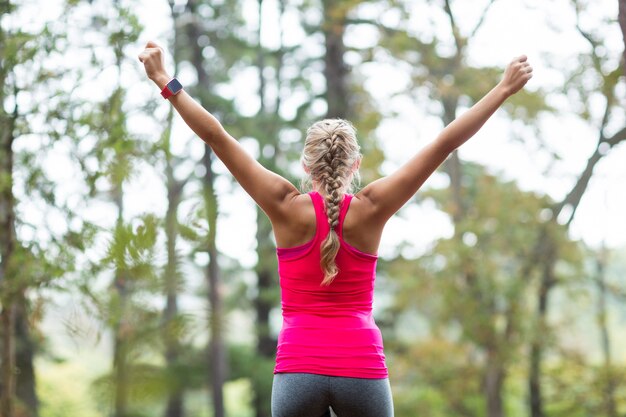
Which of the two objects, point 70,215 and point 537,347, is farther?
point 537,347

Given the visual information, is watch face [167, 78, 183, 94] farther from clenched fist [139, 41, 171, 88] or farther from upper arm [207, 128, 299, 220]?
upper arm [207, 128, 299, 220]

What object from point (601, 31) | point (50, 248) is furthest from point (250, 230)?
point (50, 248)

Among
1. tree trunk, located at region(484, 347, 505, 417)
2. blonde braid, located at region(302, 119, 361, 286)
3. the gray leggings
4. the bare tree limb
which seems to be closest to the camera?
the gray leggings

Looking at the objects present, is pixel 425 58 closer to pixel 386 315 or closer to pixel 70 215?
pixel 386 315

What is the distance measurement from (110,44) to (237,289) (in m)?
15.6

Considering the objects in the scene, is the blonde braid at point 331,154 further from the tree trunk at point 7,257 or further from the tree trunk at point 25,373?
the tree trunk at point 25,373

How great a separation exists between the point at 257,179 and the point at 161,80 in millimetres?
518

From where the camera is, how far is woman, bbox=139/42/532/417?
2.48 metres

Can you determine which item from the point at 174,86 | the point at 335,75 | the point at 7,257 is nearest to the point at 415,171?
the point at 174,86

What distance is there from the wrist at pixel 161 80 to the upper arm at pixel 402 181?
0.80m

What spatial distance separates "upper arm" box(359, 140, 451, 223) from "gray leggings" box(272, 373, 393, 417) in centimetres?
54

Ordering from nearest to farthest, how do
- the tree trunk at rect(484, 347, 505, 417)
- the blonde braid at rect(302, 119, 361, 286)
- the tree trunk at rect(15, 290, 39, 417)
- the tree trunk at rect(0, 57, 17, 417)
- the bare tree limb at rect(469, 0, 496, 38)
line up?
the blonde braid at rect(302, 119, 361, 286), the tree trunk at rect(0, 57, 17, 417), the tree trunk at rect(15, 290, 39, 417), the bare tree limb at rect(469, 0, 496, 38), the tree trunk at rect(484, 347, 505, 417)

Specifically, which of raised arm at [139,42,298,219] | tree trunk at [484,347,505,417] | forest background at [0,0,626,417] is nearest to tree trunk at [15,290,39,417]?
forest background at [0,0,626,417]

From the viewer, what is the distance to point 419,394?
15867mm
